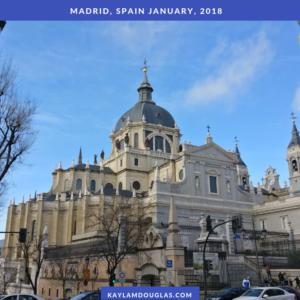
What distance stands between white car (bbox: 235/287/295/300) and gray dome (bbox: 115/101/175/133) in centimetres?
5462

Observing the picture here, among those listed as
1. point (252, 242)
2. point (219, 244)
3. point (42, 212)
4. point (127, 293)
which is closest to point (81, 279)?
point (219, 244)

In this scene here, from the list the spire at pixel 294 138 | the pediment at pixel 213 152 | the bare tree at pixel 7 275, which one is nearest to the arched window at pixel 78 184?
the bare tree at pixel 7 275

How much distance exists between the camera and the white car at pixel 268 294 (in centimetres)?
1411

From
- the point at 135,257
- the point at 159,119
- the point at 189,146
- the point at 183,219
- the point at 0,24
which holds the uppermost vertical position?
the point at 159,119

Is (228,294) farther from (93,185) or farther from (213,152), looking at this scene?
(93,185)

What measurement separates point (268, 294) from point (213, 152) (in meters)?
42.4

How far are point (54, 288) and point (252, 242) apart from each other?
19399mm

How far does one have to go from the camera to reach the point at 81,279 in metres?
29.4

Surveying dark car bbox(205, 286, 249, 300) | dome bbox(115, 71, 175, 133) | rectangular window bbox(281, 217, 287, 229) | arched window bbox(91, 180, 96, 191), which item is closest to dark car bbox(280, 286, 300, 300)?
dark car bbox(205, 286, 249, 300)

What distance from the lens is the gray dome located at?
226ft

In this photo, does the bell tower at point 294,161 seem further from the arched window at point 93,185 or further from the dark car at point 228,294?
the dark car at point 228,294

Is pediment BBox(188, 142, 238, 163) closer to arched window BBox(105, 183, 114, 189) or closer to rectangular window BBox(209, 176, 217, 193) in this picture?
rectangular window BBox(209, 176, 217, 193)

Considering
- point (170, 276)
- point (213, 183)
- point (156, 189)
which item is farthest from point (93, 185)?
point (170, 276)

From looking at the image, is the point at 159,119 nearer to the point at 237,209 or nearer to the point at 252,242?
the point at 237,209
